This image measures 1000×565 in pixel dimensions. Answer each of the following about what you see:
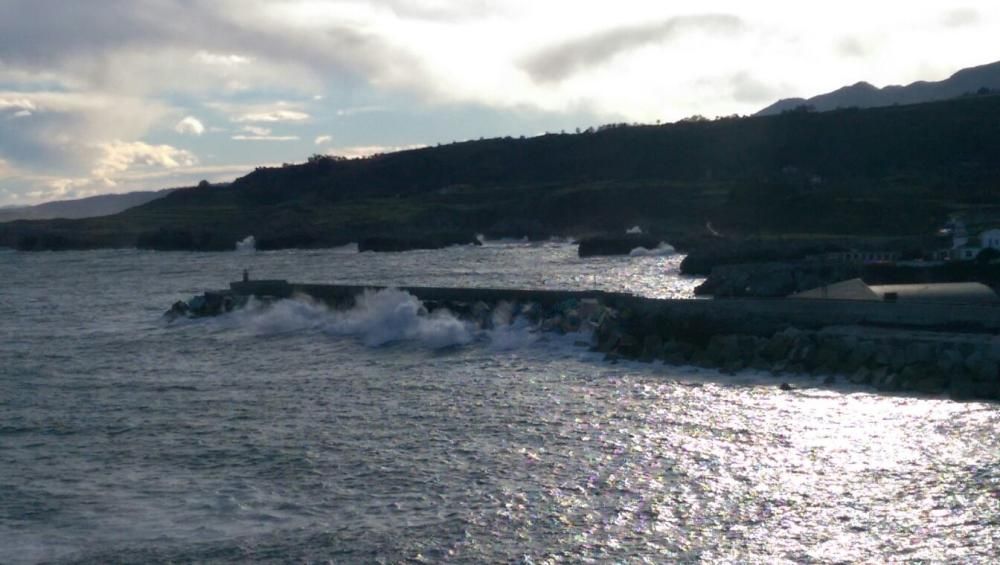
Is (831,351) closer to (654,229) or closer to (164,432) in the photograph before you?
(164,432)

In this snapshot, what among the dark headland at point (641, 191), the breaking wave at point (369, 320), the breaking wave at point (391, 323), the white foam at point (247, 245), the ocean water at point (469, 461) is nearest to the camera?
the ocean water at point (469, 461)

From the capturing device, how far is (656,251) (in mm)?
69062

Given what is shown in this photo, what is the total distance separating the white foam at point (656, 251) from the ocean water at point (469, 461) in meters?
41.0

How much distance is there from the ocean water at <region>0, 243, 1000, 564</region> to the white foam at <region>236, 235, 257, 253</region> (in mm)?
63095

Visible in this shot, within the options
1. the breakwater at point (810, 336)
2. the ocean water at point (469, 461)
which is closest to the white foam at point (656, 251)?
the breakwater at point (810, 336)

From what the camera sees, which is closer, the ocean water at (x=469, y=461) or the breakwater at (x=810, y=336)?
the ocean water at (x=469, y=461)

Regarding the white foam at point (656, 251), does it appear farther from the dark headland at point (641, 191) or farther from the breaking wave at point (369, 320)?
the breaking wave at point (369, 320)

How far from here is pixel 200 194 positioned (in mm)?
148875

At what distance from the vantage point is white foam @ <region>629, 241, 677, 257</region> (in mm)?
67312

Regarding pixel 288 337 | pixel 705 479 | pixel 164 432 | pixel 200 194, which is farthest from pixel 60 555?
pixel 200 194

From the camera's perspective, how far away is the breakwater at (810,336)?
62.7 ft

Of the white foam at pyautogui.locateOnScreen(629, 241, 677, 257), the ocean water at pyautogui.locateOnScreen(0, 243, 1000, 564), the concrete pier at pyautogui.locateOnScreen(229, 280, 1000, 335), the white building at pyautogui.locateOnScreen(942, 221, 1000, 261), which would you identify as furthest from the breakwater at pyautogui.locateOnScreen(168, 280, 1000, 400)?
the white foam at pyautogui.locateOnScreen(629, 241, 677, 257)

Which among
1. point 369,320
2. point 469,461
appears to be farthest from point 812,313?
point 369,320

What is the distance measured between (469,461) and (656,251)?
5529cm
